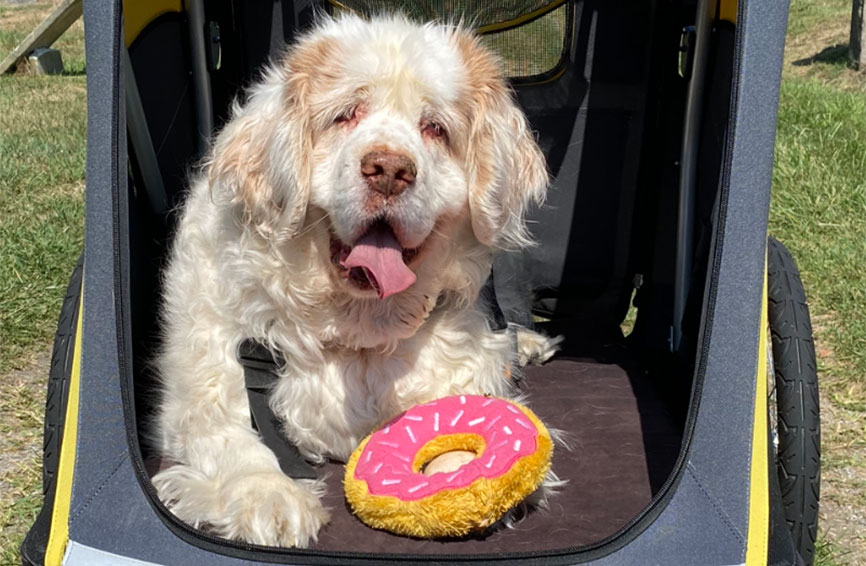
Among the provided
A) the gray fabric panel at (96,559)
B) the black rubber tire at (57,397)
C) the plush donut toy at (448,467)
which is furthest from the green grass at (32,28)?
the gray fabric panel at (96,559)

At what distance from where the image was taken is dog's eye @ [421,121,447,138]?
97.2 inches

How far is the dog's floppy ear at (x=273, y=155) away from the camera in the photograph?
241 centimetres

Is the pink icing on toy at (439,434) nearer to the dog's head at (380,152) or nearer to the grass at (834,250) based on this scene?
the dog's head at (380,152)

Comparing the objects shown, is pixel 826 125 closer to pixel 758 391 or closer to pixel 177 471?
pixel 758 391

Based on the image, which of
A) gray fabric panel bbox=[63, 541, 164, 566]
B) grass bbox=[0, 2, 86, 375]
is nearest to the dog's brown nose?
gray fabric panel bbox=[63, 541, 164, 566]

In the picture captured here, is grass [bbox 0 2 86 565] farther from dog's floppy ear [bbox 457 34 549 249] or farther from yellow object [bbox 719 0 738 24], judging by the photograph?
yellow object [bbox 719 0 738 24]

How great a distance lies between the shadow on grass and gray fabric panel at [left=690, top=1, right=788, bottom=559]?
8.46 m

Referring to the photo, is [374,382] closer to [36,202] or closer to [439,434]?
[439,434]

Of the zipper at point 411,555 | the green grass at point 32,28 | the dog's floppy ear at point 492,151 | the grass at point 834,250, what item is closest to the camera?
the zipper at point 411,555

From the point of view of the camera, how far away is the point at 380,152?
2242mm

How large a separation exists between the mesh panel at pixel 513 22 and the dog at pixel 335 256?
737 millimetres

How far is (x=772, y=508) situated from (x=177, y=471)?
4.65 ft

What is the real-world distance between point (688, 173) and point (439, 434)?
119 cm

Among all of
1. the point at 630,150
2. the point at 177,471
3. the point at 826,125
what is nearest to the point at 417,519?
the point at 177,471
